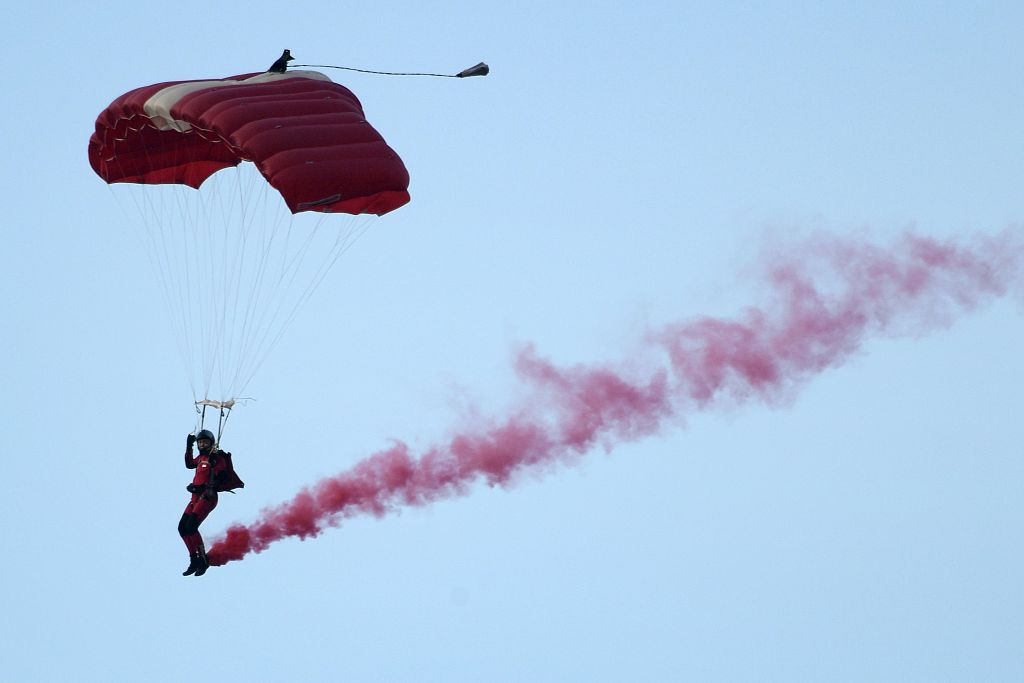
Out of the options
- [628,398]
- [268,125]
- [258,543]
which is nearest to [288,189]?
[268,125]

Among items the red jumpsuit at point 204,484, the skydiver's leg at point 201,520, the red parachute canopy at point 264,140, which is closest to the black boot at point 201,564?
the skydiver's leg at point 201,520

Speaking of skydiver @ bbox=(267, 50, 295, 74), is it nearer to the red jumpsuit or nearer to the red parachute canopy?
the red parachute canopy

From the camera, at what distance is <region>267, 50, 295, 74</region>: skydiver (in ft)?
88.3

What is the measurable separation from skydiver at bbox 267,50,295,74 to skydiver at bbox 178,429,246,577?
15.7 feet

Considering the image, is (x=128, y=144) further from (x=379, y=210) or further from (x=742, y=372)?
(x=742, y=372)

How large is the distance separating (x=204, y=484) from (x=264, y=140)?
13.1 ft

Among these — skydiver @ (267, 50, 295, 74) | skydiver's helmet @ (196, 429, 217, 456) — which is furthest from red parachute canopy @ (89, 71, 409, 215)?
skydiver's helmet @ (196, 429, 217, 456)

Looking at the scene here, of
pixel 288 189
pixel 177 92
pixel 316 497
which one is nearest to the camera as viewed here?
pixel 288 189

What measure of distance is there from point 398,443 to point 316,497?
1.48 meters

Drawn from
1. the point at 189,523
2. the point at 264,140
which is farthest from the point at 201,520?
the point at 264,140

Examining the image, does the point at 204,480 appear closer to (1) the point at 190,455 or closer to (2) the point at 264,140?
(1) the point at 190,455

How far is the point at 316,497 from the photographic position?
2791cm

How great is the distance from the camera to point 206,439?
2512 centimetres

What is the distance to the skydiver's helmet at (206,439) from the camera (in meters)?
25.1
